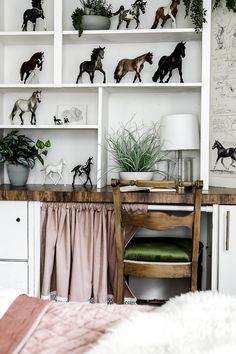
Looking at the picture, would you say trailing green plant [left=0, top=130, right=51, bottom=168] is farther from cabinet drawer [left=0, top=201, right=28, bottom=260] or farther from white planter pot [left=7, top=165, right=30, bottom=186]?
cabinet drawer [left=0, top=201, right=28, bottom=260]

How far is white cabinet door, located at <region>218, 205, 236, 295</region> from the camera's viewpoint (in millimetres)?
2670

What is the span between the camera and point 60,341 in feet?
3.79

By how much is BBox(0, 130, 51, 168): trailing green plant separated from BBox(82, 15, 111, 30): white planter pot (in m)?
0.82

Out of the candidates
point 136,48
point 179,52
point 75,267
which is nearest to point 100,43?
point 136,48

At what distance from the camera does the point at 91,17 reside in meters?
3.17

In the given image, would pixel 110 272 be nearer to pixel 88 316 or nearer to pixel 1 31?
pixel 88 316

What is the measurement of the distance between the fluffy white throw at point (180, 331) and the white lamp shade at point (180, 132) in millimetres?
1881

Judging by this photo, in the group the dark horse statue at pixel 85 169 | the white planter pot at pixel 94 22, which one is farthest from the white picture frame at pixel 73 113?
the white planter pot at pixel 94 22

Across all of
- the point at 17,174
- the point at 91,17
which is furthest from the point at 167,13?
the point at 17,174

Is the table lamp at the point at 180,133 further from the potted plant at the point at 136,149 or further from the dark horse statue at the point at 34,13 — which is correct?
the dark horse statue at the point at 34,13

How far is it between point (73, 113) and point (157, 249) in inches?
49.7

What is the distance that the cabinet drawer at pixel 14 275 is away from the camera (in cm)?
285

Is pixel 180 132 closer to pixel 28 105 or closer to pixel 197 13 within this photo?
pixel 197 13

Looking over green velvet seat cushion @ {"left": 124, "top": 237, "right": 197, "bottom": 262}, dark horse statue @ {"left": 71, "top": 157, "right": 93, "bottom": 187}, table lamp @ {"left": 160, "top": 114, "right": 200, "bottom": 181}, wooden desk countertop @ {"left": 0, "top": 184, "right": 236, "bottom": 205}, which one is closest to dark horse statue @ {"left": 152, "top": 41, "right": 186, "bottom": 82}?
table lamp @ {"left": 160, "top": 114, "right": 200, "bottom": 181}
